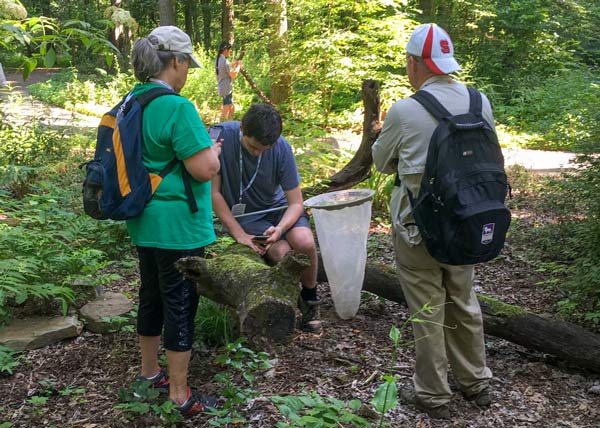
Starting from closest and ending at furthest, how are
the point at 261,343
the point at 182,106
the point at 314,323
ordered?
the point at 261,343, the point at 182,106, the point at 314,323

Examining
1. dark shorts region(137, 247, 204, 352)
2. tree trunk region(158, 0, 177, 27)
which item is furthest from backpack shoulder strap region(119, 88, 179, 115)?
tree trunk region(158, 0, 177, 27)

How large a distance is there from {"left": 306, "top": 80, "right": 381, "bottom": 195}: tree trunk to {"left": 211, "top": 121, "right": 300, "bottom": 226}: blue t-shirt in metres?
1.45

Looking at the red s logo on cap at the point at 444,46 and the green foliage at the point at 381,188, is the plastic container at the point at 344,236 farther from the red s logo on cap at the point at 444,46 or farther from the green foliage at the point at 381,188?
the green foliage at the point at 381,188

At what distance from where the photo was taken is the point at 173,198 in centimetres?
272

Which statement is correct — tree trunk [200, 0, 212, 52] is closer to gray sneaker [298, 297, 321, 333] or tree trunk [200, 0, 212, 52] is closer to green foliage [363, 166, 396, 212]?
green foliage [363, 166, 396, 212]

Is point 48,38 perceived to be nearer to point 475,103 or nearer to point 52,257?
point 475,103

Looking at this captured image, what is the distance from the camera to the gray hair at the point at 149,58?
8.84ft

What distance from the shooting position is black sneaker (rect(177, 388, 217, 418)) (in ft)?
9.49

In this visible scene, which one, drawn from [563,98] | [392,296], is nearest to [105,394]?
[392,296]

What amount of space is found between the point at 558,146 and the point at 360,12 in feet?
15.7

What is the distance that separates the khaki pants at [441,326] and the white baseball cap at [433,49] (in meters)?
0.89

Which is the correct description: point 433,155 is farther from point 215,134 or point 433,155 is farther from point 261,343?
point 215,134

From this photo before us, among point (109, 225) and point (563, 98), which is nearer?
point (109, 225)

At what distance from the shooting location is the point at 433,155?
2.75 meters
